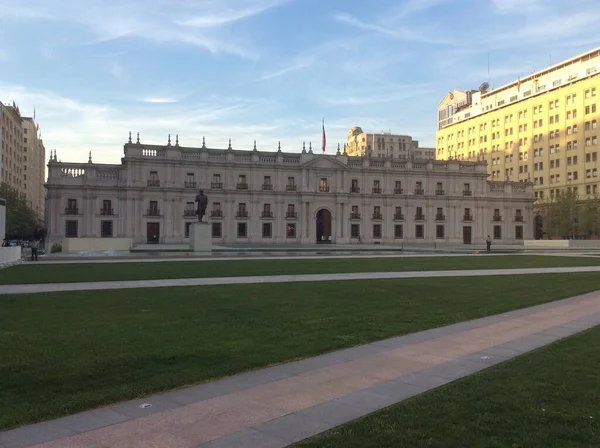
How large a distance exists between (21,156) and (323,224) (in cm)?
7322

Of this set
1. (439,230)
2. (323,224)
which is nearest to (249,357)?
(323,224)

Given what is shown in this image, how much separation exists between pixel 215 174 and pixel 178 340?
68818 mm

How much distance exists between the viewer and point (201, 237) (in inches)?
1661

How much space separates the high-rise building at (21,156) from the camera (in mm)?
93438

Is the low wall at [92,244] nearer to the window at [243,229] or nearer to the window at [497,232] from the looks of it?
Result: the window at [243,229]

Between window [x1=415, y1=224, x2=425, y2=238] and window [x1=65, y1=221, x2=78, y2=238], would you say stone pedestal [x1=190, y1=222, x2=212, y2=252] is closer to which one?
window [x1=65, y1=221, x2=78, y2=238]

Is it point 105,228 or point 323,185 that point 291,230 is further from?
point 105,228

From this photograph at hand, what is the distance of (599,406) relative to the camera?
18.5ft

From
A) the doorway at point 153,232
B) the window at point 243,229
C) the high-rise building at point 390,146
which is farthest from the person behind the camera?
the high-rise building at point 390,146

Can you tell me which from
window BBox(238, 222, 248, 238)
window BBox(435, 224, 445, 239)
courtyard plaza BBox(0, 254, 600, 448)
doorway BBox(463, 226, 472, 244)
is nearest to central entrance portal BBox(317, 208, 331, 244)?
window BBox(238, 222, 248, 238)

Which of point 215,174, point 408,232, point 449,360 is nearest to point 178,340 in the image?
point 449,360

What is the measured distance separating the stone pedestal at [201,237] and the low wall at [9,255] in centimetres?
1335

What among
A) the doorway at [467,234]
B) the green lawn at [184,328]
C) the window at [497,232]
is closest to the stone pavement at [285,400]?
the green lawn at [184,328]

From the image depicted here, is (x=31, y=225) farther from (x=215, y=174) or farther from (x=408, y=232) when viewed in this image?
(x=408, y=232)
